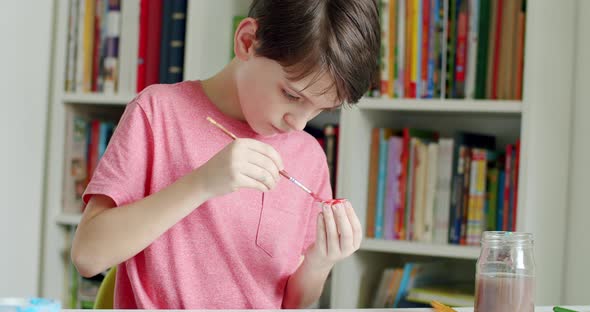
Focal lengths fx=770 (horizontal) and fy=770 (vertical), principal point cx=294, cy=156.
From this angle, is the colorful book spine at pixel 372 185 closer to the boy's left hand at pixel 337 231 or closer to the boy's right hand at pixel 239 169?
the boy's left hand at pixel 337 231

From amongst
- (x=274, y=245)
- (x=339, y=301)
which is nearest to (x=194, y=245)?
(x=274, y=245)

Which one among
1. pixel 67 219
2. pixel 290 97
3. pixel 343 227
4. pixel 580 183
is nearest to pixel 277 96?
pixel 290 97

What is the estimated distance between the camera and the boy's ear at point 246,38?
1214mm

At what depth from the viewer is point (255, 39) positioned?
3.96 feet

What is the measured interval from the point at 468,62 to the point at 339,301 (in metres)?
0.72

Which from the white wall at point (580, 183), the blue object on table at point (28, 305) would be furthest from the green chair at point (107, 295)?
the white wall at point (580, 183)

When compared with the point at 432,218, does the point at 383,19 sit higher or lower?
higher

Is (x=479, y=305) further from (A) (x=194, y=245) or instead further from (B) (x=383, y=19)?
(B) (x=383, y=19)

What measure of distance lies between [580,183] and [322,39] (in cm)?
105

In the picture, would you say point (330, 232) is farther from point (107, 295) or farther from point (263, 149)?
point (107, 295)

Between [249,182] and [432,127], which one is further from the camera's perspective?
[432,127]

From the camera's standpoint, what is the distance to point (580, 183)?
1917 millimetres

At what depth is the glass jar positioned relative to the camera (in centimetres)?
99

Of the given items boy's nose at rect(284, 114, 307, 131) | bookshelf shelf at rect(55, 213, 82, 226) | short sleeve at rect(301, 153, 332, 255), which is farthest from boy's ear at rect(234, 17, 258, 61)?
bookshelf shelf at rect(55, 213, 82, 226)
